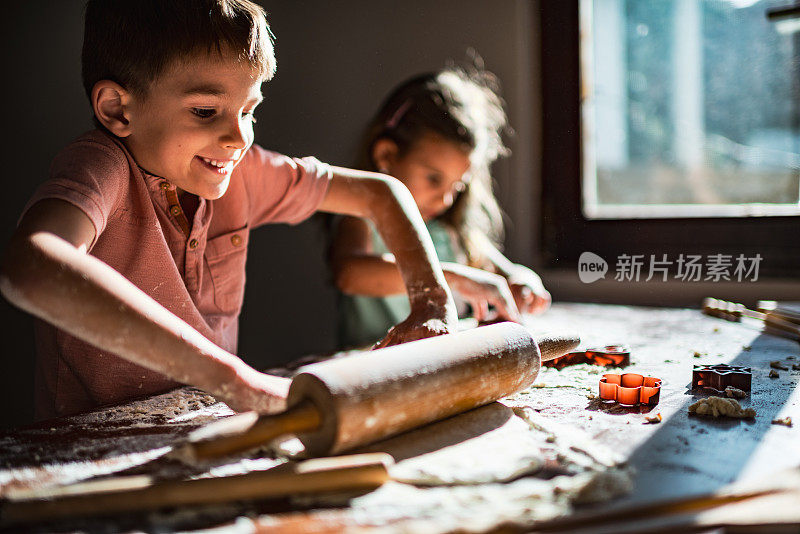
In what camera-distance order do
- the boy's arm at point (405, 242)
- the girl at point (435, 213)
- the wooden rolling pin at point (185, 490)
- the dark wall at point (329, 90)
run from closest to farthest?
the wooden rolling pin at point (185, 490) → the boy's arm at point (405, 242) → the girl at point (435, 213) → the dark wall at point (329, 90)

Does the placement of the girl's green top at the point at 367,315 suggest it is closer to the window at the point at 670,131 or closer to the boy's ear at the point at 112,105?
the window at the point at 670,131

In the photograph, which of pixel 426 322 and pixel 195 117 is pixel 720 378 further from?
pixel 195 117

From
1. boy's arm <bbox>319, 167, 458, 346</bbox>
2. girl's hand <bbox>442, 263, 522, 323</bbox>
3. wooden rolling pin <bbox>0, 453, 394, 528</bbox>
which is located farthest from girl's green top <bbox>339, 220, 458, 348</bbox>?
wooden rolling pin <bbox>0, 453, 394, 528</bbox>

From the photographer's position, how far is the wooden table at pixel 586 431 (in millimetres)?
527

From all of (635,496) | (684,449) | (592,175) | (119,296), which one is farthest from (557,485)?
(592,175)

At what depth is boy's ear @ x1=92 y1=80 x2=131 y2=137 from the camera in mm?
862

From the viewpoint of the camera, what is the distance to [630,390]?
0.79m

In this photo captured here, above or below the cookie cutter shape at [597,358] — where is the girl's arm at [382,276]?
above

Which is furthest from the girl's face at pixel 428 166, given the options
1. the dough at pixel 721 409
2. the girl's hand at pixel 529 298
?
the dough at pixel 721 409

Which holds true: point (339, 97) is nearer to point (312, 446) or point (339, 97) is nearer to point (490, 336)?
point (490, 336)

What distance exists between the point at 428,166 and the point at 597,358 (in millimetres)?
687

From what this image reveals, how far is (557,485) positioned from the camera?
0.55m

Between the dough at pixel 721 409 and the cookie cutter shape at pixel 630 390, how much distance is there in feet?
0.16

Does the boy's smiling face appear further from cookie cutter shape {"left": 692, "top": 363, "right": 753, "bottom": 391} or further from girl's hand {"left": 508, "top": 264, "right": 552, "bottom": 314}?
Result: girl's hand {"left": 508, "top": 264, "right": 552, "bottom": 314}
